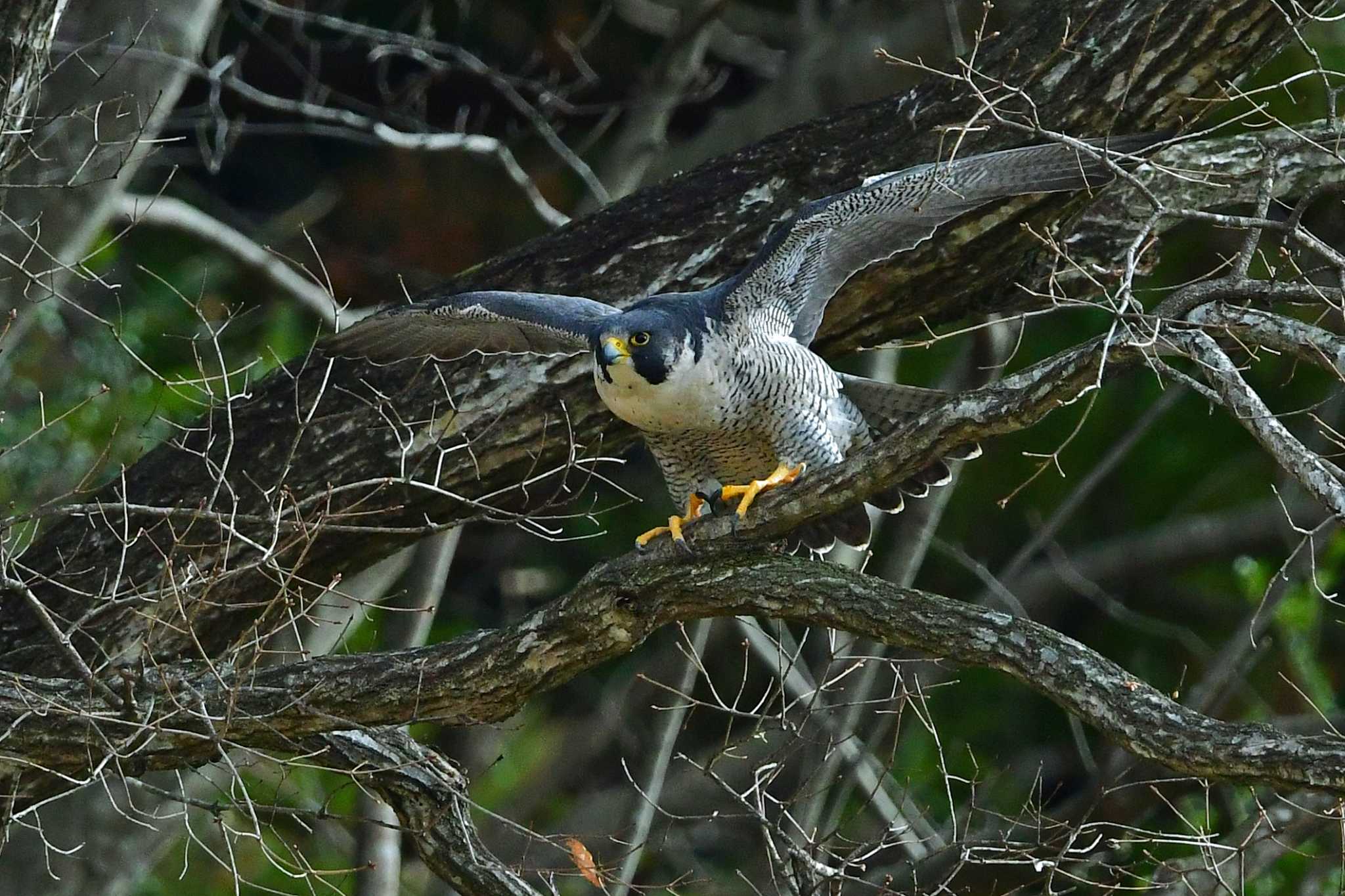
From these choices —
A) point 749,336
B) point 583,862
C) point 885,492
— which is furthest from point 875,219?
point 583,862

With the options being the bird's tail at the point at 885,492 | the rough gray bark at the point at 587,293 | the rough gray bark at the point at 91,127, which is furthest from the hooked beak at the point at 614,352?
the rough gray bark at the point at 91,127

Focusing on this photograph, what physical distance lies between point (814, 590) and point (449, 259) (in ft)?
23.3

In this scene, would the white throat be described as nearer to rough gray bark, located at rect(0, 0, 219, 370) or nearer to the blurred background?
the blurred background

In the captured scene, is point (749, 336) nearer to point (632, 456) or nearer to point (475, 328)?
point (475, 328)

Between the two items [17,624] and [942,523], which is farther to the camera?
[942,523]

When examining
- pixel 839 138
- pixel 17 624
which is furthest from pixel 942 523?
pixel 17 624

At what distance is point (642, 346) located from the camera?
4023mm

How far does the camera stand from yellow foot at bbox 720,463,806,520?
13.4 ft

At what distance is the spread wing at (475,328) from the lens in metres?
4.30

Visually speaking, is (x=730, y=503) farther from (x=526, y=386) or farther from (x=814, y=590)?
(x=814, y=590)

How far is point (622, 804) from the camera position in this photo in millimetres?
8180

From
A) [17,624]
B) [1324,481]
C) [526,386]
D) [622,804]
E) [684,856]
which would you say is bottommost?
[684,856]

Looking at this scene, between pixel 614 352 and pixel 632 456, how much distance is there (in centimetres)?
476

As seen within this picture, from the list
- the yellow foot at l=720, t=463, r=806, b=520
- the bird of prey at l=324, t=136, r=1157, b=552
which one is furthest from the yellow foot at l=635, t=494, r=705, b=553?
the yellow foot at l=720, t=463, r=806, b=520
